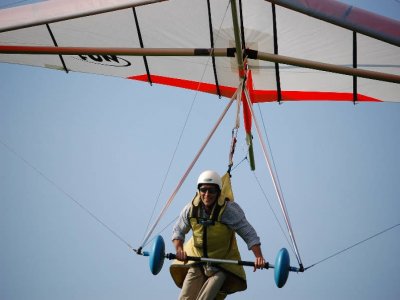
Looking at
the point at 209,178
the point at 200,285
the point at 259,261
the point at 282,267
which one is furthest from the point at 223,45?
the point at 282,267

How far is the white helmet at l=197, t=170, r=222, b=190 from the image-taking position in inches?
181

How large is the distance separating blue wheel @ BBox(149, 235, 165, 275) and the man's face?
1.66 feet

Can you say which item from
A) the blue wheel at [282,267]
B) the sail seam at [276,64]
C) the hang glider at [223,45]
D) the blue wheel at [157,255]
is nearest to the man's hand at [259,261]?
the blue wheel at [282,267]

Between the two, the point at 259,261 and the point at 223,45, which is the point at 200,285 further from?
the point at 223,45

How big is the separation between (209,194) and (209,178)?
0.47 ft

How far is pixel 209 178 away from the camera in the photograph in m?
4.60

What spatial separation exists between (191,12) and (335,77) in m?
2.82

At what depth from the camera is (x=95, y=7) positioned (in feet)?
Answer: 19.8

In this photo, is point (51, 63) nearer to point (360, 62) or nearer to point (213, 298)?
point (360, 62)

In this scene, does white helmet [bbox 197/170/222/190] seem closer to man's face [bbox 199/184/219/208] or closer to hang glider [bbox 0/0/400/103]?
man's face [bbox 199/184/219/208]

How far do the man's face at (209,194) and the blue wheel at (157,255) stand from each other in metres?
0.51

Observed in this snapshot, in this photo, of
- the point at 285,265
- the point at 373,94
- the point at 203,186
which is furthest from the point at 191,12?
the point at 285,265

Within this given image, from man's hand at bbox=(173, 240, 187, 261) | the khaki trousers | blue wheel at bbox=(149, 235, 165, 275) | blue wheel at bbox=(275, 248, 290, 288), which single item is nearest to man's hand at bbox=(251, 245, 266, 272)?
blue wheel at bbox=(275, 248, 290, 288)

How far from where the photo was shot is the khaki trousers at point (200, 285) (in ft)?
14.9
